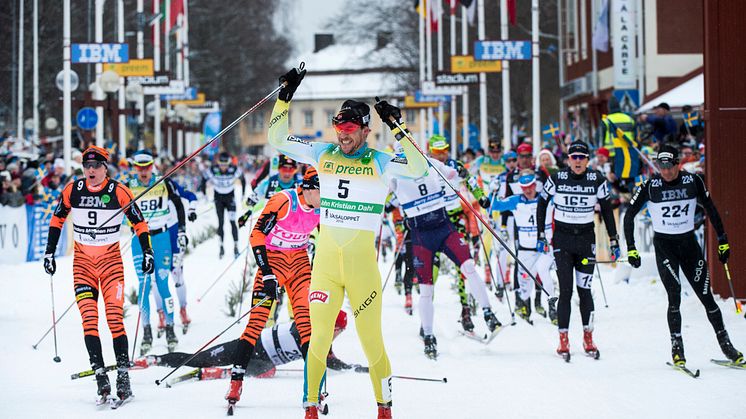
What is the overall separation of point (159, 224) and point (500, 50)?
1208 centimetres

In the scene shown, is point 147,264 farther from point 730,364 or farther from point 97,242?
point 730,364

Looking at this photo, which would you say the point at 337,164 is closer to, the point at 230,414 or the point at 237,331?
the point at 230,414

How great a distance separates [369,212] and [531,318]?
230 inches

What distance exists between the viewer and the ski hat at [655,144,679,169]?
9406 millimetres

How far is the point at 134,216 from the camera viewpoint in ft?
29.1

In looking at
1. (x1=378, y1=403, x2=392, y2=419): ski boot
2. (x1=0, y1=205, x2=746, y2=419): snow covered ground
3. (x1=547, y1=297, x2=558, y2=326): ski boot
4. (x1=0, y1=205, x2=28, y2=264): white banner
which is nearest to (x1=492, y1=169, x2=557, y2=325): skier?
(x1=547, y1=297, x2=558, y2=326): ski boot

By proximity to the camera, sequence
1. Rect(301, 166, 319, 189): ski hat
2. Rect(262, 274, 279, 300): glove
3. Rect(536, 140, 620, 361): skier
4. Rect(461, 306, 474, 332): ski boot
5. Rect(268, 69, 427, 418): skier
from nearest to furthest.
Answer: Rect(268, 69, 427, 418): skier < Rect(262, 274, 279, 300): glove < Rect(301, 166, 319, 189): ski hat < Rect(536, 140, 620, 361): skier < Rect(461, 306, 474, 332): ski boot

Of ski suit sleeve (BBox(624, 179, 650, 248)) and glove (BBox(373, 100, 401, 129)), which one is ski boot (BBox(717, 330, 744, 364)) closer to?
ski suit sleeve (BBox(624, 179, 650, 248))

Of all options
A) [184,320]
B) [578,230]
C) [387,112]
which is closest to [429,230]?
[578,230]

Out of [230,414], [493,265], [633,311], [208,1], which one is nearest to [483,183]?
[493,265]

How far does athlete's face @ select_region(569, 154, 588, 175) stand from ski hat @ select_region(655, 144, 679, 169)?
823 millimetres

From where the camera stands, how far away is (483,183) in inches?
643

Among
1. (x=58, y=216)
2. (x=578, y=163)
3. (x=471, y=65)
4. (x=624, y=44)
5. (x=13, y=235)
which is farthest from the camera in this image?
(x=624, y=44)

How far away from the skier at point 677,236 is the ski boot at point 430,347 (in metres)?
2.08
